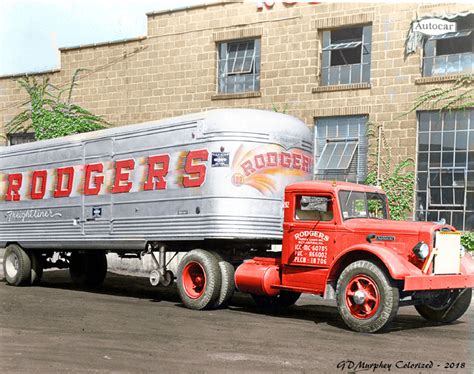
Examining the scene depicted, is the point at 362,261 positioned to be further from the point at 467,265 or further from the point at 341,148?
the point at 341,148

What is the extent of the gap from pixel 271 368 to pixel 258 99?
15.8 metres

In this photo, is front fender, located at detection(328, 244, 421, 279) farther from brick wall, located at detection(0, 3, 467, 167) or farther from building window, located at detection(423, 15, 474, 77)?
building window, located at detection(423, 15, 474, 77)

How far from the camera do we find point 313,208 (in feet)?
37.1

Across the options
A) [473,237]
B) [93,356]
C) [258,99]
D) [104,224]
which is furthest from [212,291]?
[258,99]

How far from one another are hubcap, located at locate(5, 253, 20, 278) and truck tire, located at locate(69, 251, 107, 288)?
1.24 meters

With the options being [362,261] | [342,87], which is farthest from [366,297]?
[342,87]

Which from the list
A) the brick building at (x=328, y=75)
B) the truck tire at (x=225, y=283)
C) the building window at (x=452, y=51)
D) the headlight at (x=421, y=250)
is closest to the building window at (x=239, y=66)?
the brick building at (x=328, y=75)

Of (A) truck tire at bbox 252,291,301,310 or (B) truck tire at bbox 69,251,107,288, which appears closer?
(A) truck tire at bbox 252,291,301,310

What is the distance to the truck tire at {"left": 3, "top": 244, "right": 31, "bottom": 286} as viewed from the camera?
16484 mm

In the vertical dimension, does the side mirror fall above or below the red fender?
above

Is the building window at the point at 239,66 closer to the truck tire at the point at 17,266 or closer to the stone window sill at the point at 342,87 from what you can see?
the stone window sill at the point at 342,87

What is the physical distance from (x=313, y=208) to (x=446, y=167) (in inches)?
366

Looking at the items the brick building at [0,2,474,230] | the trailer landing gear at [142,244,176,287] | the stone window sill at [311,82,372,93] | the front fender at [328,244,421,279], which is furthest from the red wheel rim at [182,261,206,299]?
the stone window sill at [311,82,372,93]

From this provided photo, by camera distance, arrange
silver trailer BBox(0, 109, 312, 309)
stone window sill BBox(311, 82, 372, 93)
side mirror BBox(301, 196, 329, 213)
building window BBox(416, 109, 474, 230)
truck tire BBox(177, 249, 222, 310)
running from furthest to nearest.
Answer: stone window sill BBox(311, 82, 372, 93) → building window BBox(416, 109, 474, 230) → silver trailer BBox(0, 109, 312, 309) → truck tire BBox(177, 249, 222, 310) → side mirror BBox(301, 196, 329, 213)
